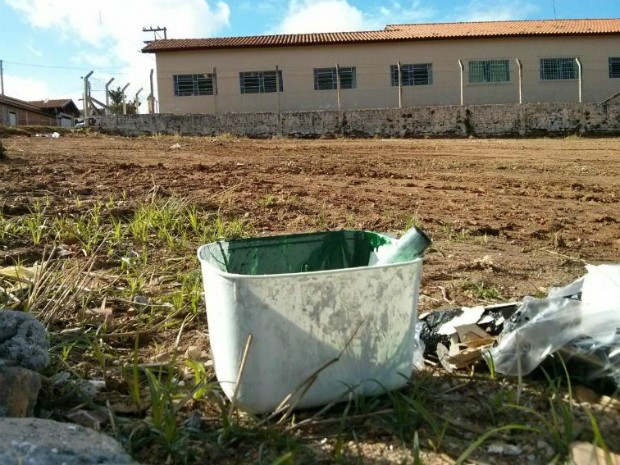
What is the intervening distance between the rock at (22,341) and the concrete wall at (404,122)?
14752 millimetres

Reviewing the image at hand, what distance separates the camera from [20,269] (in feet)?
9.41

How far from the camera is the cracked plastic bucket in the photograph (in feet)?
5.21

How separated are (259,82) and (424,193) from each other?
17654 millimetres

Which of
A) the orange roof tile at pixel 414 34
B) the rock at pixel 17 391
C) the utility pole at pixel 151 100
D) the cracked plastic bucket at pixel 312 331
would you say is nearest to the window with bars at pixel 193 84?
the orange roof tile at pixel 414 34

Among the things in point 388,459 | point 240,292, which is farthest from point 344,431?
point 240,292

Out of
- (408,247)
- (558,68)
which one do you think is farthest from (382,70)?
(408,247)

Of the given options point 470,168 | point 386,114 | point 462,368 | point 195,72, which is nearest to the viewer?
point 462,368

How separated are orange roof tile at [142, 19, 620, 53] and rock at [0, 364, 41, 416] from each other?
22.3 metres

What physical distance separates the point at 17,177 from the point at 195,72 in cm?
1778

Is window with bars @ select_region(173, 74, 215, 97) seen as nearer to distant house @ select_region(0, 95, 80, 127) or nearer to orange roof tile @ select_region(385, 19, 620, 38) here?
orange roof tile @ select_region(385, 19, 620, 38)

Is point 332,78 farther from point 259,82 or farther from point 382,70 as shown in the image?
point 259,82

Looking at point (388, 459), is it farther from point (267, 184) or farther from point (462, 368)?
point (267, 184)

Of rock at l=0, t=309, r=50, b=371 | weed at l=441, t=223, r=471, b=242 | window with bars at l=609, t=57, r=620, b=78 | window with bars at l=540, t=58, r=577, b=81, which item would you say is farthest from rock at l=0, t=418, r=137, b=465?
window with bars at l=609, t=57, r=620, b=78

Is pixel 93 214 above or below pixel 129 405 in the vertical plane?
above
